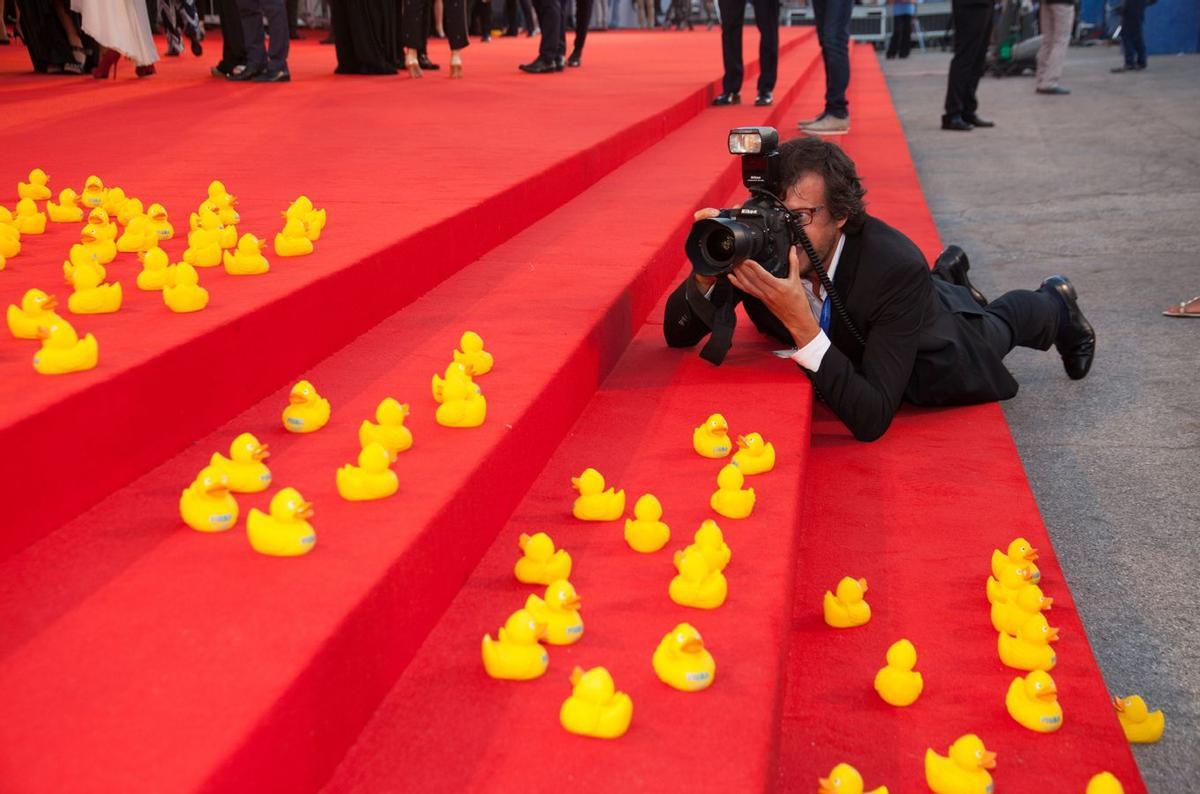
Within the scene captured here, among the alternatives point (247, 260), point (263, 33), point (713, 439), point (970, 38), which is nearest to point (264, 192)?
point (247, 260)

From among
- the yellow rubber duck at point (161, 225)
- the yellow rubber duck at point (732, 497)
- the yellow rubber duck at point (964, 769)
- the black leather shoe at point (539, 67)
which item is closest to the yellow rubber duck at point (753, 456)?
the yellow rubber duck at point (732, 497)

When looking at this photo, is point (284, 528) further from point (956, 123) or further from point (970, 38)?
point (956, 123)

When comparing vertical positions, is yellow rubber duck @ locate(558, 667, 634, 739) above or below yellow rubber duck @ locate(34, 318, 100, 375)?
below

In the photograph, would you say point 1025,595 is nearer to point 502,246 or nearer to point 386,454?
point 386,454

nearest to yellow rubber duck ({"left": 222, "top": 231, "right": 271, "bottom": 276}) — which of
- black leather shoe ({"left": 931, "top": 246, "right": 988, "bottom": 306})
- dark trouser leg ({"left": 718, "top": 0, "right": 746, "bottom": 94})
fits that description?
black leather shoe ({"left": 931, "top": 246, "right": 988, "bottom": 306})

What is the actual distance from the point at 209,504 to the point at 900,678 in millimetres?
1106

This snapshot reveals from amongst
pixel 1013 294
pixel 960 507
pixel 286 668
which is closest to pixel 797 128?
pixel 1013 294

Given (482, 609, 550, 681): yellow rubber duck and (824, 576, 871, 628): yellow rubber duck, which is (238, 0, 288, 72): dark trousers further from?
(482, 609, 550, 681): yellow rubber duck

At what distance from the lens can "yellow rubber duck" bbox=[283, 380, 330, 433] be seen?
2.04 m

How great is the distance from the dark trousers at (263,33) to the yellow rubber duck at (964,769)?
6017mm

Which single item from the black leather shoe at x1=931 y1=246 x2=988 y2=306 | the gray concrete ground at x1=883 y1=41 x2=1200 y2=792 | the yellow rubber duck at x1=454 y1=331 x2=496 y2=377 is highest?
the yellow rubber duck at x1=454 y1=331 x2=496 y2=377

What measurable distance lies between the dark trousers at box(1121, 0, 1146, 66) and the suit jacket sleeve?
11.7 meters

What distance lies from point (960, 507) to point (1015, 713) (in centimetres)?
81

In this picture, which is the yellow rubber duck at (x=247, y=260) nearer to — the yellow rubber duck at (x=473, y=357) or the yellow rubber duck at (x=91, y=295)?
the yellow rubber duck at (x=91, y=295)
